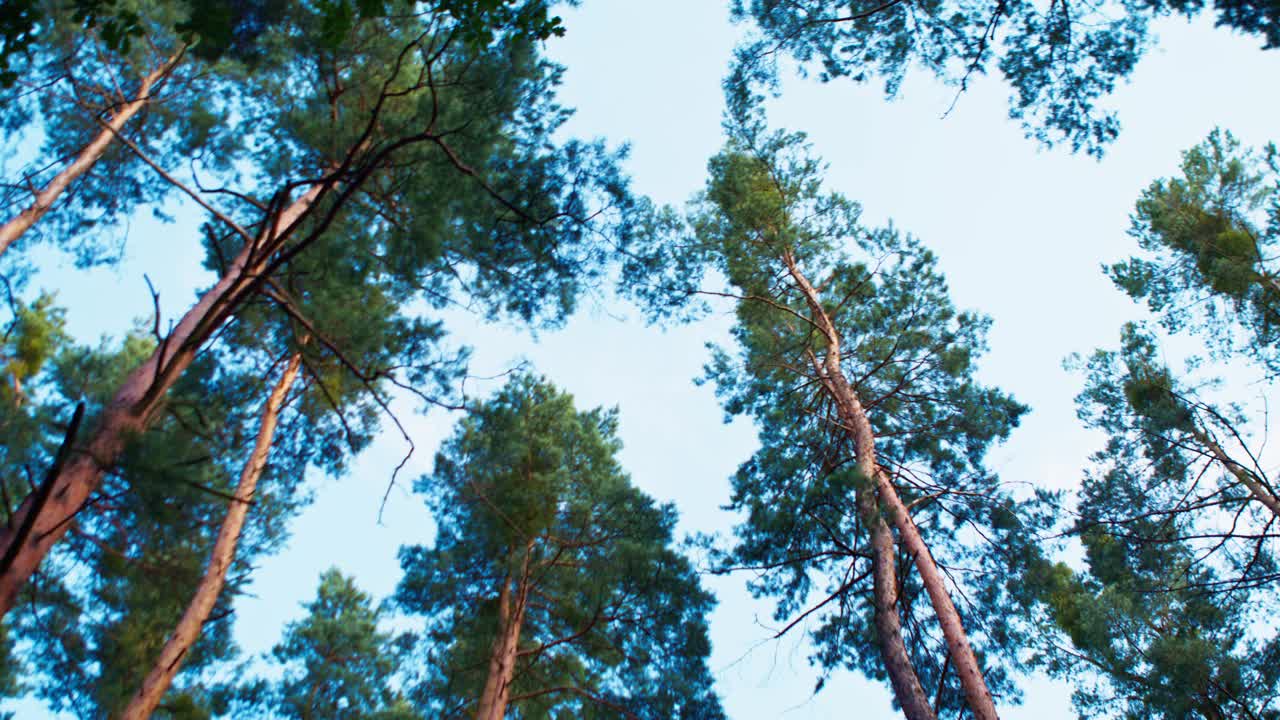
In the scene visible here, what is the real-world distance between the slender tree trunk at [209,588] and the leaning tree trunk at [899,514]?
641cm

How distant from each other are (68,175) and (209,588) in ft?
17.6

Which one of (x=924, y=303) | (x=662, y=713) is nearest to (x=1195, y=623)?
(x=924, y=303)

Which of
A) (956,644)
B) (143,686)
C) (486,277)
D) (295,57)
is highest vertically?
(295,57)

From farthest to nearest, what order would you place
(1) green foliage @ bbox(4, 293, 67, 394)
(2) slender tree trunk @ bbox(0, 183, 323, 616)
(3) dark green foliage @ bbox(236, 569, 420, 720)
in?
(3) dark green foliage @ bbox(236, 569, 420, 720) → (1) green foliage @ bbox(4, 293, 67, 394) → (2) slender tree trunk @ bbox(0, 183, 323, 616)

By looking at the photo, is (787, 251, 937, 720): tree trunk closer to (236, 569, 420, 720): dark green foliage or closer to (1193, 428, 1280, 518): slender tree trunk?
(1193, 428, 1280, 518): slender tree trunk

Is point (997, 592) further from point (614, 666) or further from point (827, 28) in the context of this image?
point (827, 28)

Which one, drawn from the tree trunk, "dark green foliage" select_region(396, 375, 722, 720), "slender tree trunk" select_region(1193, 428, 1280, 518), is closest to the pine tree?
"dark green foliage" select_region(396, 375, 722, 720)

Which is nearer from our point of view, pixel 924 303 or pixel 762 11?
pixel 762 11

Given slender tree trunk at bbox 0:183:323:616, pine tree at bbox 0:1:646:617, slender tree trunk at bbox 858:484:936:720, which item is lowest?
slender tree trunk at bbox 0:183:323:616

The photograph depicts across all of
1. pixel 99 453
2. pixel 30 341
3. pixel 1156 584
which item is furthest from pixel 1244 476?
pixel 30 341

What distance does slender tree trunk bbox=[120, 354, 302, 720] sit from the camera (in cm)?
591

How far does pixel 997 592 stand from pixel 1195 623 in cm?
436

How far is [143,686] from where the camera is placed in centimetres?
594

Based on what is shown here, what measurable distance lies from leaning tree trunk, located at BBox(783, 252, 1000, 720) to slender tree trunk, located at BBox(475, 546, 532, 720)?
4.46 m
